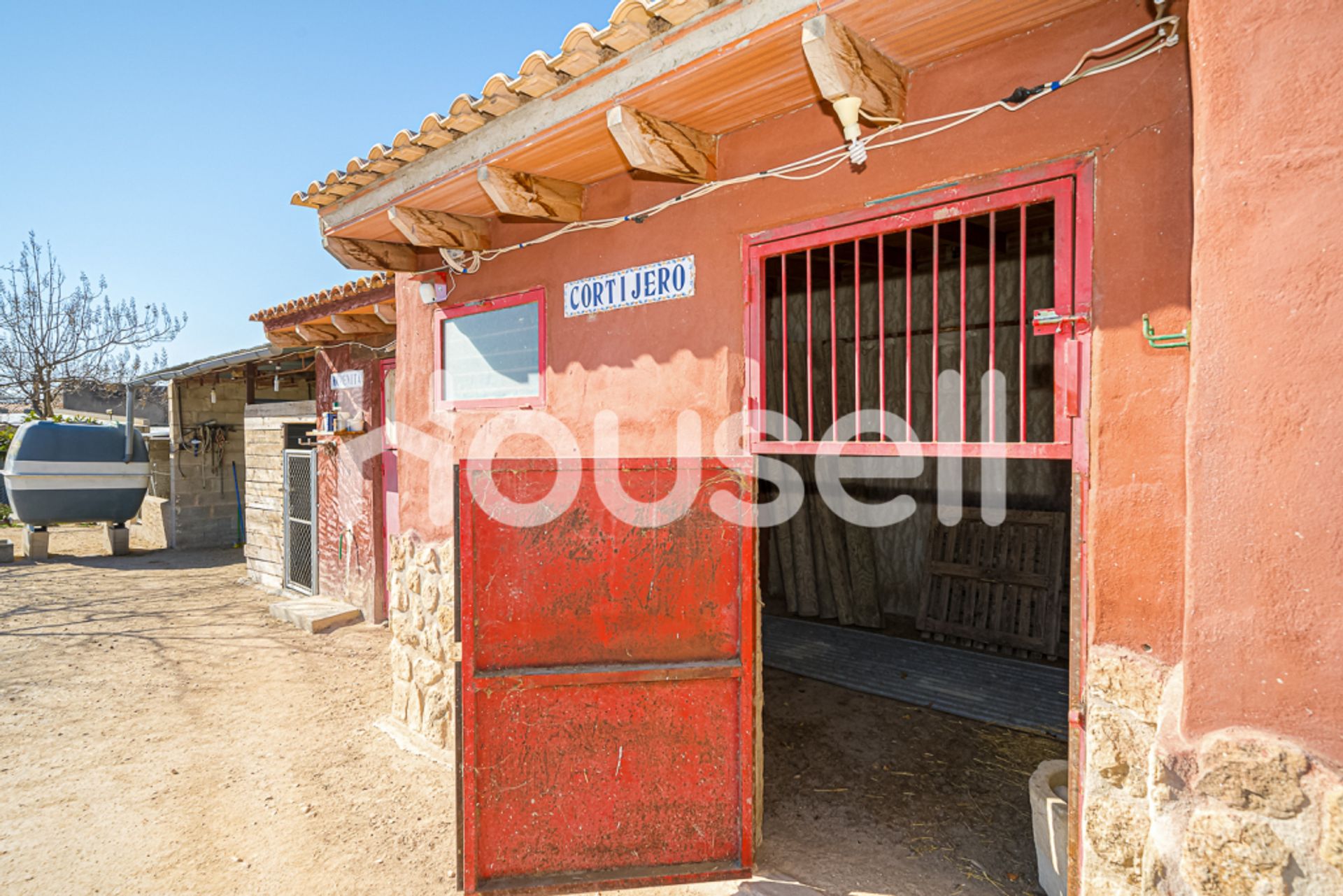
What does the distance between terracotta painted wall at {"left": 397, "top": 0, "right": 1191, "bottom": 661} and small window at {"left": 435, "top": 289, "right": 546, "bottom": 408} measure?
74cm

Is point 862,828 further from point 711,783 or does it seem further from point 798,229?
point 798,229

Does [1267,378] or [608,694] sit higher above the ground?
[1267,378]

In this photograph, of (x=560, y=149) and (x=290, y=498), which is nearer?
(x=560, y=149)

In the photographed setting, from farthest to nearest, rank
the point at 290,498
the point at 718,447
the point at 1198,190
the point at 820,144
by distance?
the point at 290,498, the point at 718,447, the point at 820,144, the point at 1198,190

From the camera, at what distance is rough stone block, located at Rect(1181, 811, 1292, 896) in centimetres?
218

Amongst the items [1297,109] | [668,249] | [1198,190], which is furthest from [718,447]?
[1297,109]

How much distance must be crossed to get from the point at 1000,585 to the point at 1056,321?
5672 mm

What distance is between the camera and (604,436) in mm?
4613

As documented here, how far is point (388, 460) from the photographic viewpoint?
9273mm

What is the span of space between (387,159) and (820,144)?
268 cm

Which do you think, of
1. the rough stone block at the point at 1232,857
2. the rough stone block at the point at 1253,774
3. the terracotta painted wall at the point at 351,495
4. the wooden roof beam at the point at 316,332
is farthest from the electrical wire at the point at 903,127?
the wooden roof beam at the point at 316,332

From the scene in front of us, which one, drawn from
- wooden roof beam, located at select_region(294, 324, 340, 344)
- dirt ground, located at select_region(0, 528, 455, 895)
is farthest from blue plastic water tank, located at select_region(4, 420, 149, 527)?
wooden roof beam, located at select_region(294, 324, 340, 344)

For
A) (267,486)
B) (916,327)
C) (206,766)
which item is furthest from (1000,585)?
(267,486)

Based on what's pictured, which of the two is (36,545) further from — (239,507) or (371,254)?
(371,254)
